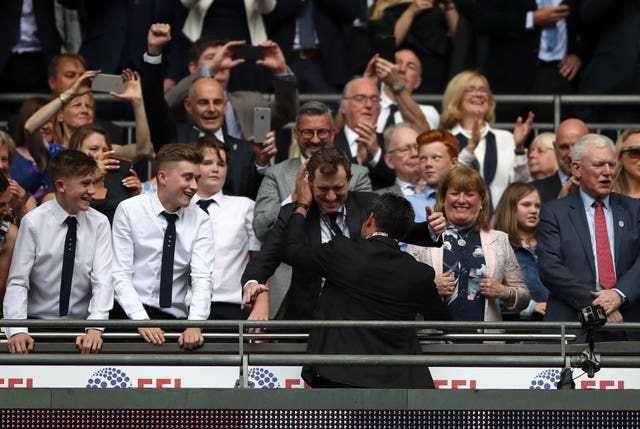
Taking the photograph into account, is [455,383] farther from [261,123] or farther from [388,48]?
[388,48]

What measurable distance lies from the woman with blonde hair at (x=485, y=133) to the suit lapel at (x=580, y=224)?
2.54 meters

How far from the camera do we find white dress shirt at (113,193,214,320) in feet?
41.1

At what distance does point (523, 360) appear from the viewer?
11.6m

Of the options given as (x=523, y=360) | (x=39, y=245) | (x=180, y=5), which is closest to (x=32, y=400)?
(x=39, y=245)

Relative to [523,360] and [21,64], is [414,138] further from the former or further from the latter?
[21,64]

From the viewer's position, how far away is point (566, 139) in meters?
15.5

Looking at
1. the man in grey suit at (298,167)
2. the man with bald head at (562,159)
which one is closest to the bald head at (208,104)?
the man in grey suit at (298,167)

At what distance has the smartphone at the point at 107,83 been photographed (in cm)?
1475

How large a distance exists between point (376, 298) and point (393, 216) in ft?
1.97

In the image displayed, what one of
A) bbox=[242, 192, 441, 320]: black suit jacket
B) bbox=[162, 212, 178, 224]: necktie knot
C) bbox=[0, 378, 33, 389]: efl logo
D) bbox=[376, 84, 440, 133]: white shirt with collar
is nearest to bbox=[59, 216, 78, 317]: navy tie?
bbox=[0, 378, 33, 389]: efl logo

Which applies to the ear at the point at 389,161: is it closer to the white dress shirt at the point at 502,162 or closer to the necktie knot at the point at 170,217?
the white dress shirt at the point at 502,162

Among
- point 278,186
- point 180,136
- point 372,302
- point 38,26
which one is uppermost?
point 38,26

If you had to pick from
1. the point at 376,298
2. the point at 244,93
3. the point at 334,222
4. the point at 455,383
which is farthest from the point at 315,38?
the point at 376,298

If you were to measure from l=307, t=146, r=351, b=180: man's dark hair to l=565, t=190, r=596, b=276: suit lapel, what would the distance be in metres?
1.79
